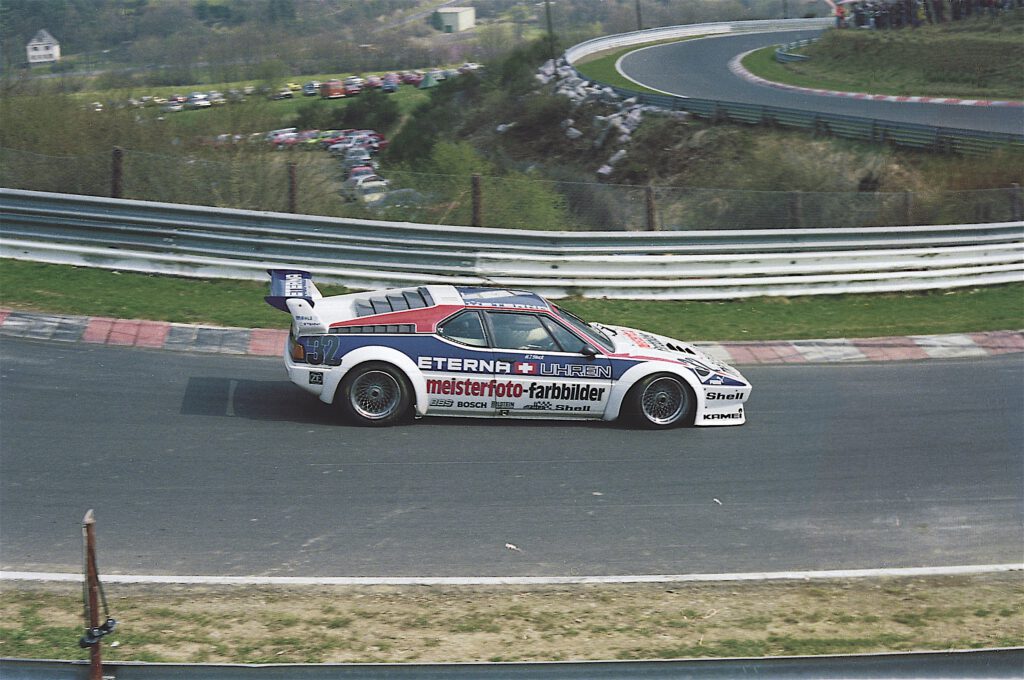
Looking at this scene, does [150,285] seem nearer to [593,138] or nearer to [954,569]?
[954,569]

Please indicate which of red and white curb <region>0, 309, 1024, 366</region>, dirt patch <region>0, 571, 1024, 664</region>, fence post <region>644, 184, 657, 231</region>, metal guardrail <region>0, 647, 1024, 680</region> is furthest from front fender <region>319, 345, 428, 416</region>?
fence post <region>644, 184, 657, 231</region>

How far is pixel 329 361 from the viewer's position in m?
9.05

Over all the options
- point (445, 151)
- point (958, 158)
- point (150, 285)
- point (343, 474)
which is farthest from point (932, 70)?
point (343, 474)

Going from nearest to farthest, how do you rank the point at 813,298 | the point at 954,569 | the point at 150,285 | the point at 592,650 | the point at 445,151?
the point at 592,650 → the point at 954,569 → the point at 150,285 → the point at 813,298 → the point at 445,151

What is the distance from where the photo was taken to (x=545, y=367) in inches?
370

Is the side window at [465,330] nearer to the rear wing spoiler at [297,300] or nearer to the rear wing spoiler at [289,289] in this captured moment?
the rear wing spoiler at [297,300]

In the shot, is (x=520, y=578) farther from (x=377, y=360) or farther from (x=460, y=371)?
(x=377, y=360)

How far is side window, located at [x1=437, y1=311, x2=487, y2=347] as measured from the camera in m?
9.33

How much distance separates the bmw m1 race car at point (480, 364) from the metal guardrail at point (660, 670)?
604 centimetres

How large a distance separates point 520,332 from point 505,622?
3.69m

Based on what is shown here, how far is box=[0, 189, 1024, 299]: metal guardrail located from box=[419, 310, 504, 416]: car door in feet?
13.7

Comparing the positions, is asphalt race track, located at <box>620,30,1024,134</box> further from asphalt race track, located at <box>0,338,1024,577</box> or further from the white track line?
the white track line

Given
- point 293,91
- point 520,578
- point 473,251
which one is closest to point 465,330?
point 520,578

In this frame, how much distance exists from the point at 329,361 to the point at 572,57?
4123 cm
